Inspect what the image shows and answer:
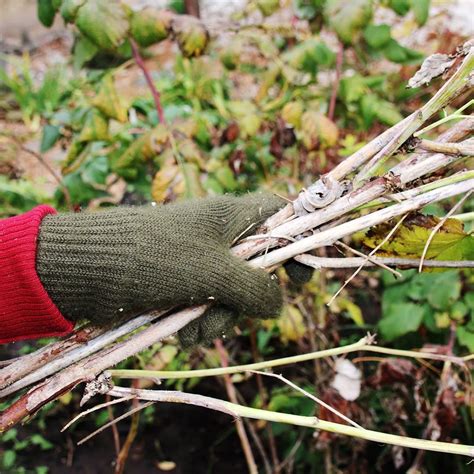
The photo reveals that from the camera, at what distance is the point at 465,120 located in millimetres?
1108

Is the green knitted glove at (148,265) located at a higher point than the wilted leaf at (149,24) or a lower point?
lower

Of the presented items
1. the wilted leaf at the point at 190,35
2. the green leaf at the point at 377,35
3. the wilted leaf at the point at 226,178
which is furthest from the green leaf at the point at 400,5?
the wilted leaf at the point at 226,178

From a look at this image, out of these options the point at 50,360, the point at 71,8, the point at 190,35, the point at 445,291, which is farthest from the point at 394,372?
the point at 71,8

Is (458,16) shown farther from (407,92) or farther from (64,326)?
(64,326)

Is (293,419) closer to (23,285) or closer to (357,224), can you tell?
(357,224)

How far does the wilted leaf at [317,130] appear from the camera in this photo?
5.94 ft

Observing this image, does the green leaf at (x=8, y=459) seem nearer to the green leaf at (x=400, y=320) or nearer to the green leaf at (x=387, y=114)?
the green leaf at (x=400, y=320)

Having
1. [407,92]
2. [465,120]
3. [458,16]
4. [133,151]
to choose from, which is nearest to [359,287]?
[407,92]

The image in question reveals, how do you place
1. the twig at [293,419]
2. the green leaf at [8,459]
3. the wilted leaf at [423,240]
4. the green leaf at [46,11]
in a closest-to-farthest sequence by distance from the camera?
the twig at [293,419]
the wilted leaf at [423,240]
the green leaf at [46,11]
the green leaf at [8,459]

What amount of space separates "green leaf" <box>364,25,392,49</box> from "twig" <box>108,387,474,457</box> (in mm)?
1389

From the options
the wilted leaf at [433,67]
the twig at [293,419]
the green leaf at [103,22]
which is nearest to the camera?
the twig at [293,419]

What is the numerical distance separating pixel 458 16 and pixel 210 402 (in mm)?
4455

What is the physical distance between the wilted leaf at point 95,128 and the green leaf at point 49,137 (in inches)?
14.5

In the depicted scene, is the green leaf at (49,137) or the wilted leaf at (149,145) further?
the green leaf at (49,137)
